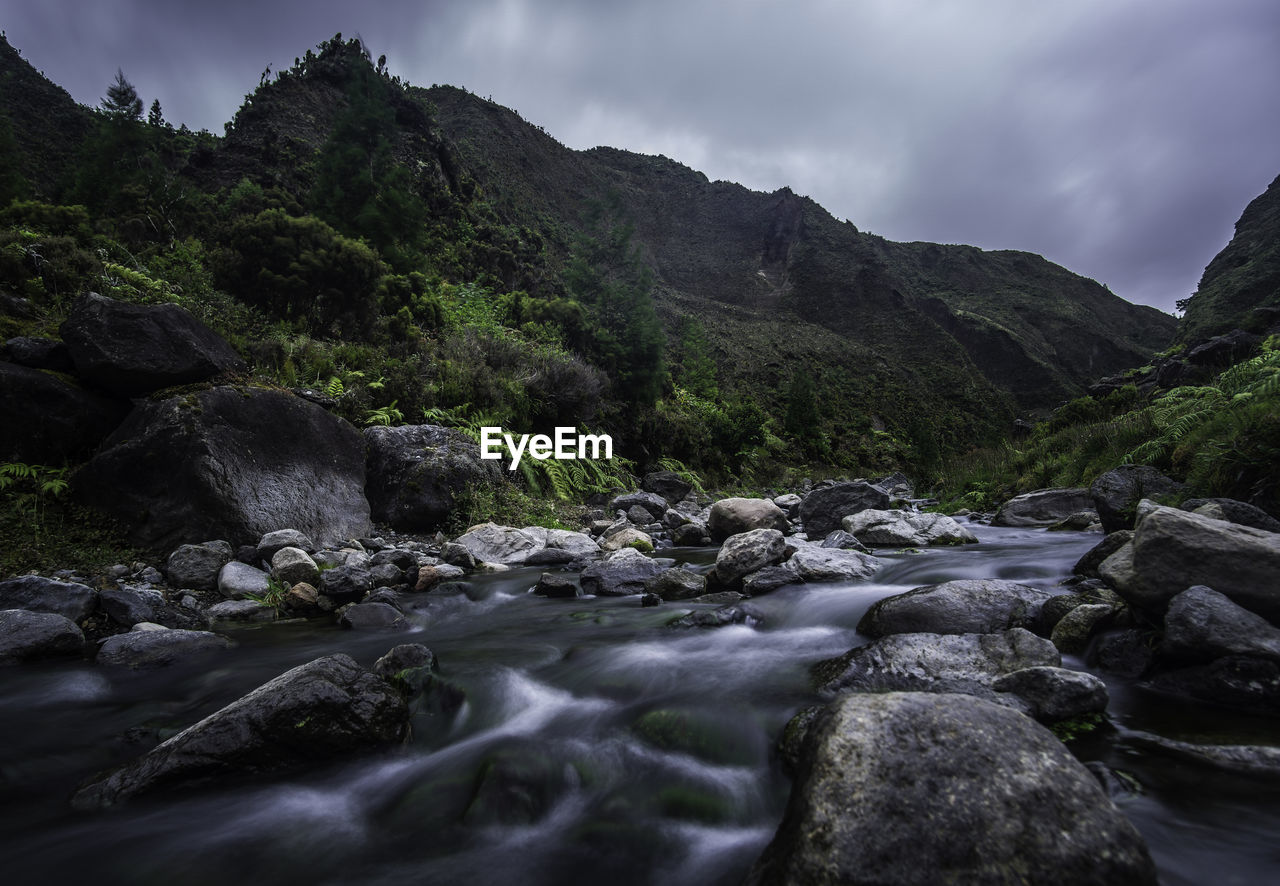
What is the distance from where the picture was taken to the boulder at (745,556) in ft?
18.5

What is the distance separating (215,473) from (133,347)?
1.98 metres

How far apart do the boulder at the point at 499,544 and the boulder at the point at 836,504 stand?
4967 millimetres

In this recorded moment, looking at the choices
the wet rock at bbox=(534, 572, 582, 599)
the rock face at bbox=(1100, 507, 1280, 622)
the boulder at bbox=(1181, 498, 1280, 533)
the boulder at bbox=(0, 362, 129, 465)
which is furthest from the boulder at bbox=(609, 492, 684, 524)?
the rock face at bbox=(1100, 507, 1280, 622)

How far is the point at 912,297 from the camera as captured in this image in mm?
96625

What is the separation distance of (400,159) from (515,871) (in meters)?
40.0

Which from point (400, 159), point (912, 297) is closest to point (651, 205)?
point (912, 297)

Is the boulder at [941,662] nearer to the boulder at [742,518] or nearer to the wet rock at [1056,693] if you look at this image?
the wet rock at [1056,693]

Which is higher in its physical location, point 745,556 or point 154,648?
point 745,556

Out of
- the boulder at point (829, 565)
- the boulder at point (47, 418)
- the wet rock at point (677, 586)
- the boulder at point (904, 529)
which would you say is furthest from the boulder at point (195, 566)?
the boulder at point (904, 529)

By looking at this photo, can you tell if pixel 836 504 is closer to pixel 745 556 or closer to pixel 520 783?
pixel 745 556

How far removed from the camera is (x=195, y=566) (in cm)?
515

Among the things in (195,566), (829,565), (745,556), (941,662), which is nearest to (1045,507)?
(829,565)

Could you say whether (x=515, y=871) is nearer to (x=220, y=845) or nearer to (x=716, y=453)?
(x=220, y=845)

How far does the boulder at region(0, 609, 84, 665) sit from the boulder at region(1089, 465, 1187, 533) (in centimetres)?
936
